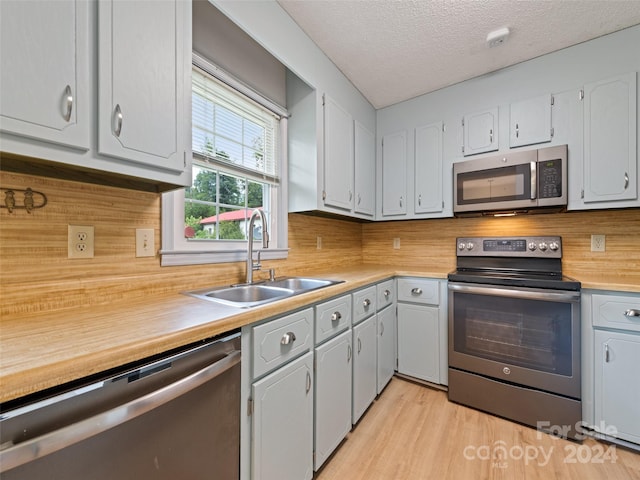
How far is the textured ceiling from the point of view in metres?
1.63

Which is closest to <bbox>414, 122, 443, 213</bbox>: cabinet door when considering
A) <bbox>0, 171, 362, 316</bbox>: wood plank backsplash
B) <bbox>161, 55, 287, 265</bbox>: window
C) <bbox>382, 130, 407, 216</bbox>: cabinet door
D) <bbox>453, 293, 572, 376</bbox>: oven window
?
<bbox>382, 130, 407, 216</bbox>: cabinet door

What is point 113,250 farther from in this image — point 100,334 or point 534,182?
point 534,182

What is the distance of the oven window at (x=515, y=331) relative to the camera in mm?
1707

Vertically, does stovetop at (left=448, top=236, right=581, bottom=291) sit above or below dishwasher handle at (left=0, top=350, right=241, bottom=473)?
above

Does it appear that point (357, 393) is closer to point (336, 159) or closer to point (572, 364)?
point (572, 364)

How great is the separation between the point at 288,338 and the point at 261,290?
0.51 meters

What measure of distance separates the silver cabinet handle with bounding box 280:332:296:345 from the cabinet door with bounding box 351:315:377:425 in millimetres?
620

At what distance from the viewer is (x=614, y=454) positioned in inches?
61.3

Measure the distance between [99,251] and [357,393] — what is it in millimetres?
1574

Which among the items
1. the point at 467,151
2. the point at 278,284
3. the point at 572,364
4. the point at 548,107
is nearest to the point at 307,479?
the point at 278,284

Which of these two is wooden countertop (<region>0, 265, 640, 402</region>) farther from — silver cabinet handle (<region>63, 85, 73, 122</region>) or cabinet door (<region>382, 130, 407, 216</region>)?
cabinet door (<region>382, 130, 407, 216</region>)

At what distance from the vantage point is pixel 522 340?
1821 millimetres

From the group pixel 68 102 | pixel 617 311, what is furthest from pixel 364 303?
pixel 68 102

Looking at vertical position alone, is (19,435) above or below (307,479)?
above
